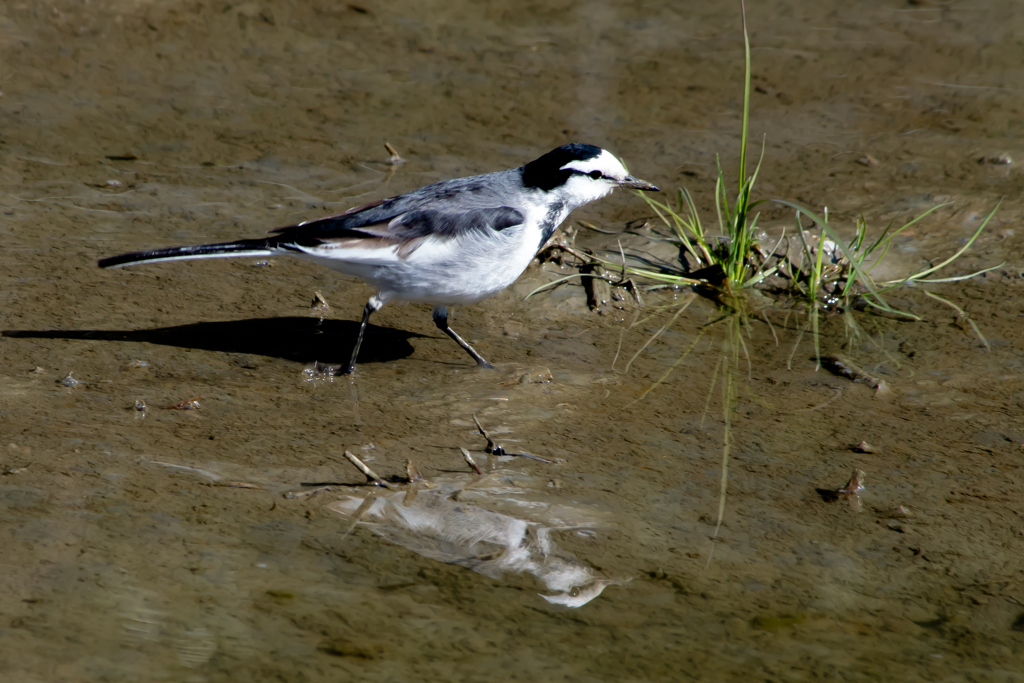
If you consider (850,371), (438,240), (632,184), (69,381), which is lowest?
(69,381)

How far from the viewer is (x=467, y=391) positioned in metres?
4.57

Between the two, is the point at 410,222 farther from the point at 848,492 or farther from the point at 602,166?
the point at 848,492

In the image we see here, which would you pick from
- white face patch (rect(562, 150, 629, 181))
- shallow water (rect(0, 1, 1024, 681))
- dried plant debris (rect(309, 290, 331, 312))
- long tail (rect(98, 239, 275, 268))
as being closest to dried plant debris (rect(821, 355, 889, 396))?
shallow water (rect(0, 1, 1024, 681))

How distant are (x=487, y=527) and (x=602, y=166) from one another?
2375 mm

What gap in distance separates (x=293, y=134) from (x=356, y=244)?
2.94 m

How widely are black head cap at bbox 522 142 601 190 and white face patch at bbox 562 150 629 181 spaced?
0.02 meters

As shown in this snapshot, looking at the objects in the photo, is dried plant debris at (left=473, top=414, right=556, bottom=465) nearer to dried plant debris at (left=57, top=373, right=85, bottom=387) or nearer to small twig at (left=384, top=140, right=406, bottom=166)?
dried plant debris at (left=57, top=373, right=85, bottom=387)

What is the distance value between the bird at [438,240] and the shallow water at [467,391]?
445 mm

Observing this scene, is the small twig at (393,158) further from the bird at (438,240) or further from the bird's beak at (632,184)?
the bird's beak at (632,184)

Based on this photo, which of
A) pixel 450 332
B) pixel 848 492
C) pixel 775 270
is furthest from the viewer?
pixel 775 270

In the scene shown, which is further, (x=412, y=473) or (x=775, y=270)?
(x=775, y=270)

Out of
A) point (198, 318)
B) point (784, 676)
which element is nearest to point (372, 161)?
point (198, 318)

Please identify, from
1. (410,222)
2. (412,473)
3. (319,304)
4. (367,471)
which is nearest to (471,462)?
(412,473)

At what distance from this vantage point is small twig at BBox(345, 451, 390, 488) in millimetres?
3430
